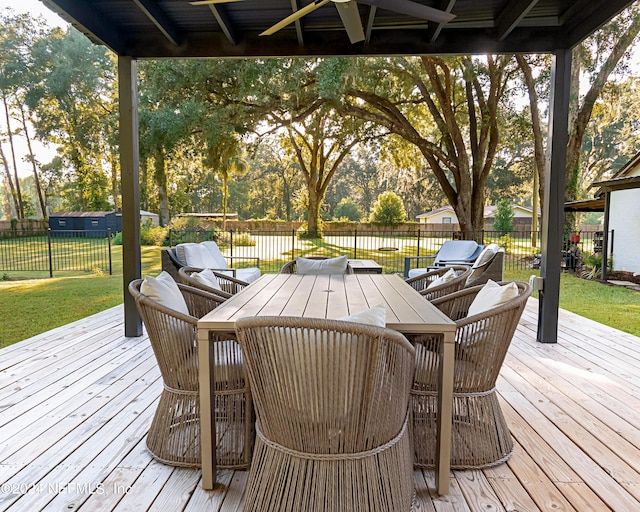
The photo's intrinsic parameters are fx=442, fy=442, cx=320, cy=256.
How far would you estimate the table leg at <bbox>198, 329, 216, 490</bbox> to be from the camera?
6.03ft

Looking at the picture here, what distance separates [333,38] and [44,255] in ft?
39.5

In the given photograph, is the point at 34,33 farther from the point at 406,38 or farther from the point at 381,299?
the point at 381,299

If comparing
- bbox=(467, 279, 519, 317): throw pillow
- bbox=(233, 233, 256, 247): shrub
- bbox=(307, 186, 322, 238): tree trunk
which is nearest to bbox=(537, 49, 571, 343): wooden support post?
bbox=(467, 279, 519, 317): throw pillow

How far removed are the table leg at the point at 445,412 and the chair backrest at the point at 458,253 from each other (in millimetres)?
4583

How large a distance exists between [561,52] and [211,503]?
4299 mm

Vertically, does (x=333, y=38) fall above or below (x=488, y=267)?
above

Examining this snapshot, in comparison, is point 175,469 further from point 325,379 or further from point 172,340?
Result: point 325,379

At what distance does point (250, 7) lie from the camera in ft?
11.4

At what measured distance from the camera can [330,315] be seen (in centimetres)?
205

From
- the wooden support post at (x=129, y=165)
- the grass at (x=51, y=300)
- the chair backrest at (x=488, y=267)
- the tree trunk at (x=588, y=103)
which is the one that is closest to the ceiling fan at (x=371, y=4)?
the wooden support post at (x=129, y=165)

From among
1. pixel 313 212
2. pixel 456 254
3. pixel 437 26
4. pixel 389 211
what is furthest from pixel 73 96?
pixel 437 26

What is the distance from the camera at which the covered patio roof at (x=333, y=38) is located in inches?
137

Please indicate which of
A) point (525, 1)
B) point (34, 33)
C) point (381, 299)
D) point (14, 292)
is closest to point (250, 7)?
point (525, 1)

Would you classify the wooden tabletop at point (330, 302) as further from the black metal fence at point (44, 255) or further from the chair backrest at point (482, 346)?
the black metal fence at point (44, 255)
